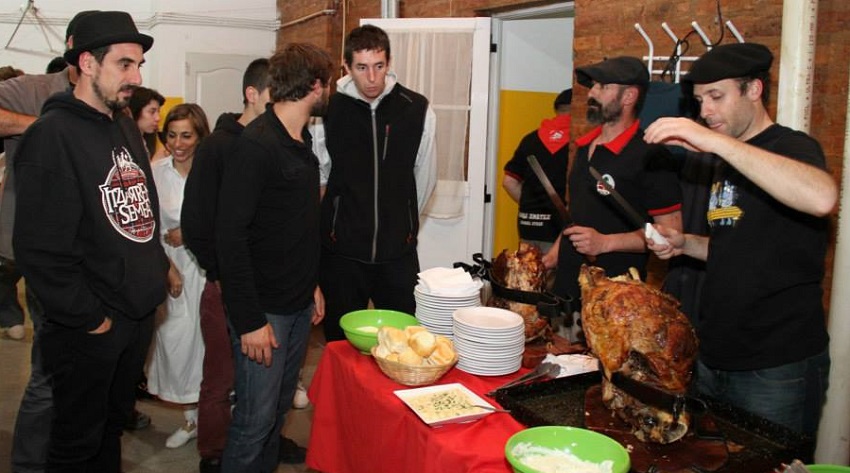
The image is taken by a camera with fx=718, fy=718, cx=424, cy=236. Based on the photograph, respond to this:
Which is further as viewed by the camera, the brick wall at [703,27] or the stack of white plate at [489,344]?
the brick wall at [703,27]

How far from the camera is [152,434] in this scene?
3.53 meters

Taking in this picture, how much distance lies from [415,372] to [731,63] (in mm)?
1147

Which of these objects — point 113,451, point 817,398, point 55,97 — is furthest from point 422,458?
point 55,97

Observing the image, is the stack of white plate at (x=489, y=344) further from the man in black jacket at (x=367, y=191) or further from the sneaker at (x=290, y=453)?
the sneaker at (x=290, y=453)

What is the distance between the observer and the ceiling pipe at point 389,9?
17.6 feet

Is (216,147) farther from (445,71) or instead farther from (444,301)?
(445,71)

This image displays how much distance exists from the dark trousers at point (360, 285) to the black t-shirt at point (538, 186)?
182cm

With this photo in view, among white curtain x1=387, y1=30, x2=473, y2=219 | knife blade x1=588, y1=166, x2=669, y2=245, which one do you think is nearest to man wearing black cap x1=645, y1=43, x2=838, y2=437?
knife blade x1=588, y1=166, x2=669, y2=245

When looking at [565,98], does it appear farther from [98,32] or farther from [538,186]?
[98,32]

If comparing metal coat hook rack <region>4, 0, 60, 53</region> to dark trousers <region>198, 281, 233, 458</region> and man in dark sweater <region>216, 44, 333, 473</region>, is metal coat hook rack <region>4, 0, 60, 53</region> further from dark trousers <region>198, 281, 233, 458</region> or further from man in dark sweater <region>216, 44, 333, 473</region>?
man in dark sweater <region>216, 44, 333, 473</region>

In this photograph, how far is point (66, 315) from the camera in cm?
204

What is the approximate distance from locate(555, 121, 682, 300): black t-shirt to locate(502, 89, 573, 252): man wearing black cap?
1839 mm

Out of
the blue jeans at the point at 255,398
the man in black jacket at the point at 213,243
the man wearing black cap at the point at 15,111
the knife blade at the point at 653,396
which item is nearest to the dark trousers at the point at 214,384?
the man in black jacket at the point at 213,243

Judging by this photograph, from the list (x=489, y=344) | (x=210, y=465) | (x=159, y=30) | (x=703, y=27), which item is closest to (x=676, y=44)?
(x=703, y=27)
